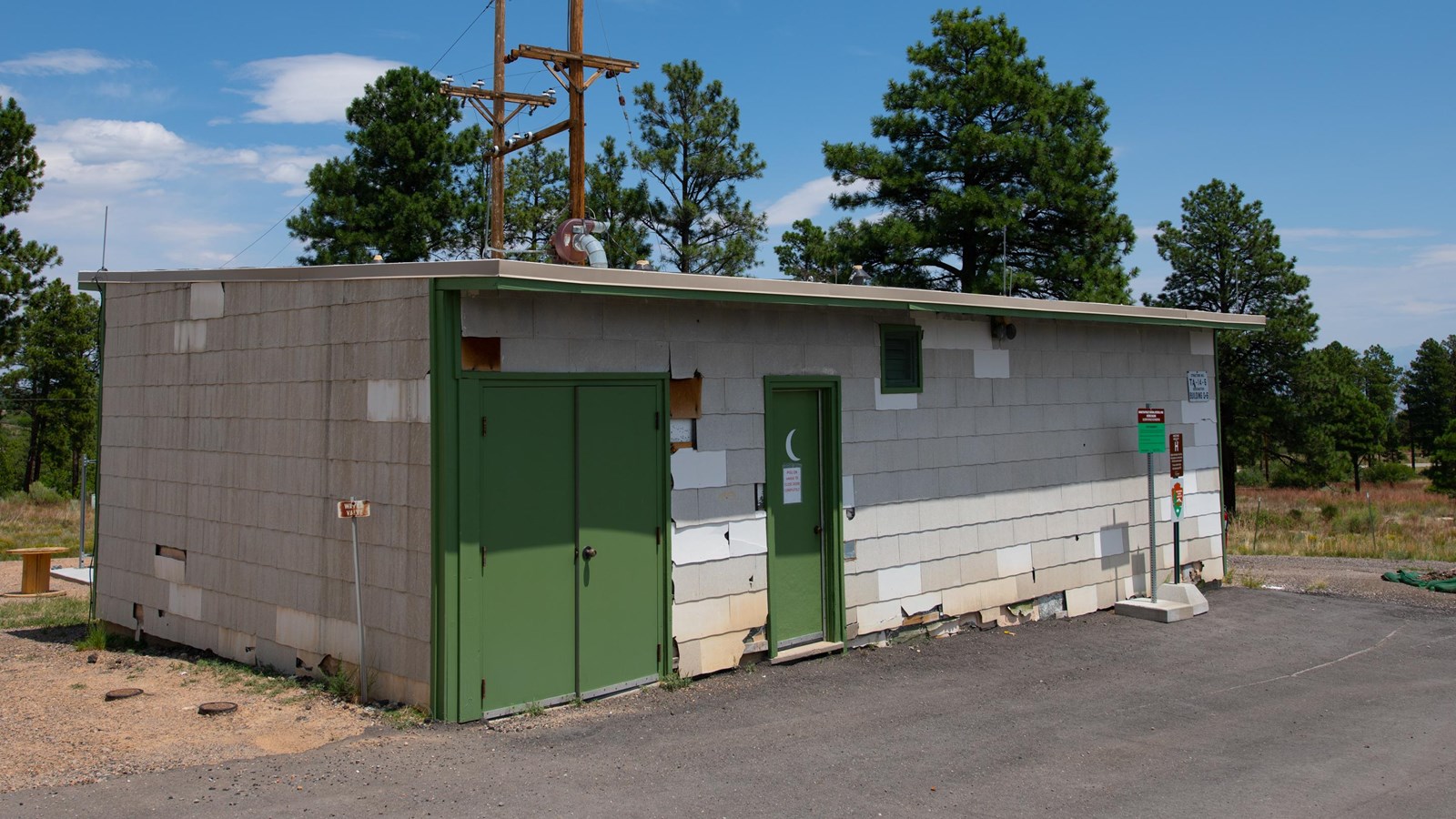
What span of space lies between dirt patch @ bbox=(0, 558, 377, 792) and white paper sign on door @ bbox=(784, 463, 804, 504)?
3.62 m

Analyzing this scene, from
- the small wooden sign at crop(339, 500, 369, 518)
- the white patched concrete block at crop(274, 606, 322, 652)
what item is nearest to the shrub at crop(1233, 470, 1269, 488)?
the white patched concrete block at crop(274, 606, 322, 652)

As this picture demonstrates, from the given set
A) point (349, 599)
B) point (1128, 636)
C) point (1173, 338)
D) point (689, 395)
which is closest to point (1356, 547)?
point (1173, 338)

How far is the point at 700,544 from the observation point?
26.9 feet

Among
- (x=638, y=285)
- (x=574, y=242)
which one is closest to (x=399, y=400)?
(x=638, y=285)

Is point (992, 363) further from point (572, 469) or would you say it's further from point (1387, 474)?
point (1387, 474)

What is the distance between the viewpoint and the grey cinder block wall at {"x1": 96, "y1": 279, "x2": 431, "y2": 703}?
23.5ft

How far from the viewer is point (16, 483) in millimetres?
41344

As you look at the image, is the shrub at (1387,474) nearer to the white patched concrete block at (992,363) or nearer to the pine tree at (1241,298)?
the pine tree at (1241,298)

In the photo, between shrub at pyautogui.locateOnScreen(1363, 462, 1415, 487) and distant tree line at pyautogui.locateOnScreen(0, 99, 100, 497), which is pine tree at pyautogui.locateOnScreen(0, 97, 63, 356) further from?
shrub at pyautogui.locateOnScreen(1363, 462, 1415, 487)

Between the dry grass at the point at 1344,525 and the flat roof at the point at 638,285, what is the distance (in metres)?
11.2

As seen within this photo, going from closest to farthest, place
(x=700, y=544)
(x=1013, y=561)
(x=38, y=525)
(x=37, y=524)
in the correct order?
(x=700, y=544)
(x=1013, y=561)
(x=38, y=525)
(x=37, y=524)

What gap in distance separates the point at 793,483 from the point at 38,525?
21686 millimetres

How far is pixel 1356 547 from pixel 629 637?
699 inches

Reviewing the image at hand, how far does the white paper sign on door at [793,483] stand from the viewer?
8922 mm
